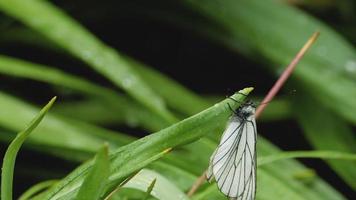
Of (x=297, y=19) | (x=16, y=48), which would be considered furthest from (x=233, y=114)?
(x=16, y=48)

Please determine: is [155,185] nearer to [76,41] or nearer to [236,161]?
[236,161]

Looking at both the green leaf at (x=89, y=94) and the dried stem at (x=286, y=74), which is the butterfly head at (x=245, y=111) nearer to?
the dried stem at (x=286, y=74)

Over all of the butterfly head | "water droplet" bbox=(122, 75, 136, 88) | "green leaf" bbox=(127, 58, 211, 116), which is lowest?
the butterfly head

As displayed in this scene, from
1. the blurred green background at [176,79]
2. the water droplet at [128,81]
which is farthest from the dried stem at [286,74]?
the water droplet at [128,81]

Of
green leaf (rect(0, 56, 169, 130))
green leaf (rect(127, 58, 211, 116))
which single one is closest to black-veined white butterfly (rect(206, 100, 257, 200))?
green leaf (rect(0, 56, 169, 130))

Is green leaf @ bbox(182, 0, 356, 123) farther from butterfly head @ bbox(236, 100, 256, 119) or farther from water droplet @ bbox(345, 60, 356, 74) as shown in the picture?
butterfly head @ bbox(236, 100, 256, 119)

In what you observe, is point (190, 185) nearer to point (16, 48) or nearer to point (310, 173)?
point (310, 173)
